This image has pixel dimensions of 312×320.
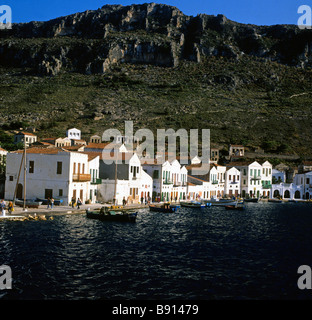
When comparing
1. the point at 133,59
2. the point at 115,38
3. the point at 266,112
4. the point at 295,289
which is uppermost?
the point at 115,38

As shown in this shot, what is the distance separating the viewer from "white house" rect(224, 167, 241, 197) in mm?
84312

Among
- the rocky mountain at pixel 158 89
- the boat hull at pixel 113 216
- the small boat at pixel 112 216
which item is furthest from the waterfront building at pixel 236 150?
the boat hull at pixel 113 216

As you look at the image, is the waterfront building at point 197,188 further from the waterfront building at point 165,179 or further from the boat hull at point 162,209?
the boat hull at point 162,209

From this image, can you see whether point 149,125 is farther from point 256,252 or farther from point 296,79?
point 256,252

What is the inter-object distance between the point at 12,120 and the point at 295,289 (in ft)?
382

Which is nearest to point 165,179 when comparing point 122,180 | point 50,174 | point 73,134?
point 122,180

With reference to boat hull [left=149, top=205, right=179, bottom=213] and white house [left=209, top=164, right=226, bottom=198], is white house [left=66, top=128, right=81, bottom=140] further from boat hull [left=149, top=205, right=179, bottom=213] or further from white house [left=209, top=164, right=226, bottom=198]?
boat hull [left=149, top=205, right=179, bottom=213]

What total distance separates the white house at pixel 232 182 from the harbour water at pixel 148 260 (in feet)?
151

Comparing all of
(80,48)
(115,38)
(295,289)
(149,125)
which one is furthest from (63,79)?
(295,289)

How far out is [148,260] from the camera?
23484 mm

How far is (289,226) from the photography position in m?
42.2

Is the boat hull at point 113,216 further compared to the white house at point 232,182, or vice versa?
the white house at point 232,182

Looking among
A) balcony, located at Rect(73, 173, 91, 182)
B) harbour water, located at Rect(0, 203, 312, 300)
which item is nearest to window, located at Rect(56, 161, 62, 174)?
balcony, located at Rect(73, 173, 91, 182)

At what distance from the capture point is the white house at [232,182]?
84.3m
